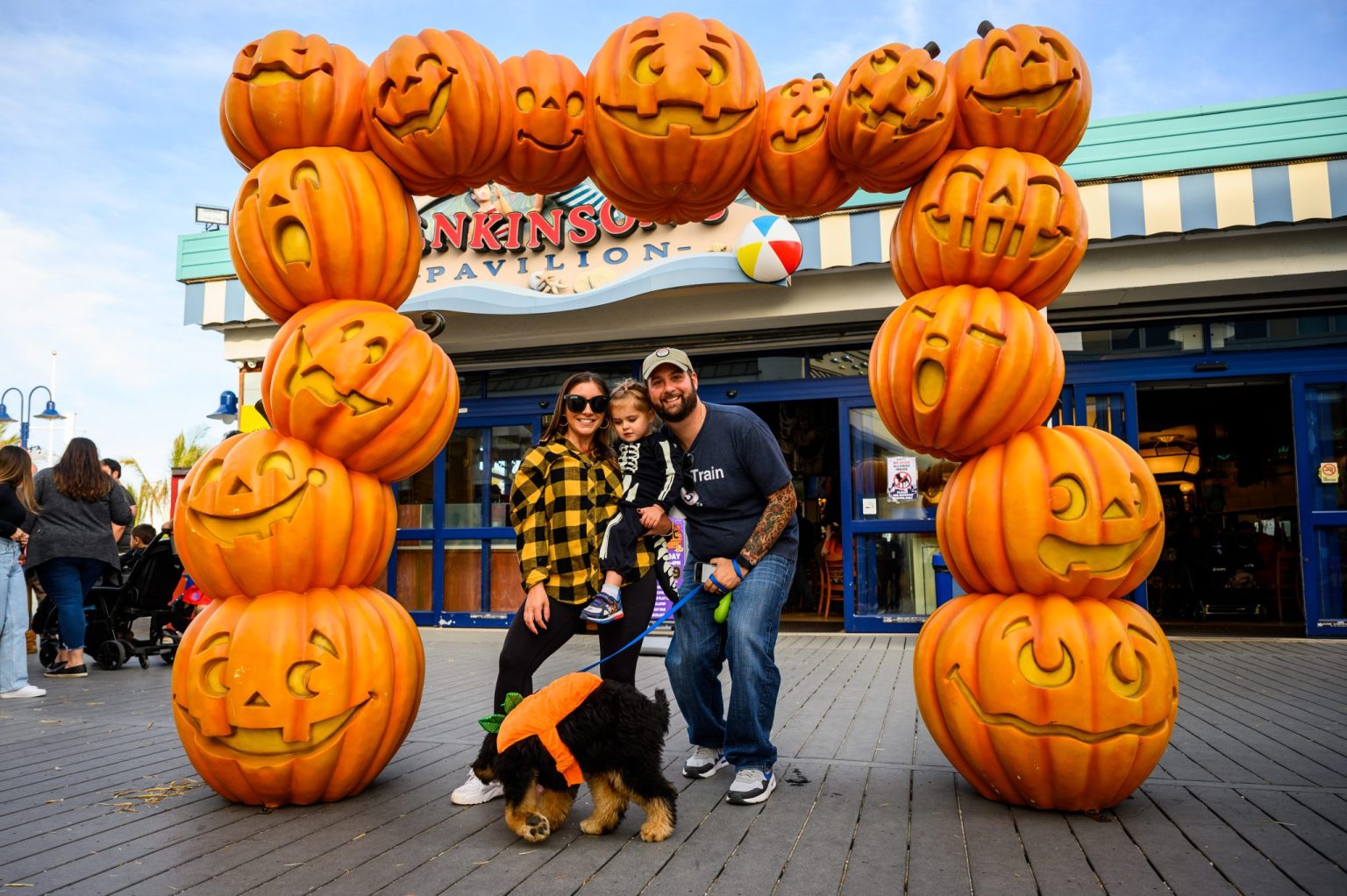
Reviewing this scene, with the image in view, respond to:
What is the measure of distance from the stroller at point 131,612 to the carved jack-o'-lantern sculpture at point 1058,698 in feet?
22.9

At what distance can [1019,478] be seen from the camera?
3428mm

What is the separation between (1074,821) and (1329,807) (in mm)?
1020

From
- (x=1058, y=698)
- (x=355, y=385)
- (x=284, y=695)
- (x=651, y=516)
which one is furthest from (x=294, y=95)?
(x=1058, y=698)

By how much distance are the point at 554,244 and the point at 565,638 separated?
267 inches

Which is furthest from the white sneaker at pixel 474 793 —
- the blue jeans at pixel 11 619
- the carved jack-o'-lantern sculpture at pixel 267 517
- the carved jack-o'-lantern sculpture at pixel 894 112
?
the blue jeans at pixel 11 619

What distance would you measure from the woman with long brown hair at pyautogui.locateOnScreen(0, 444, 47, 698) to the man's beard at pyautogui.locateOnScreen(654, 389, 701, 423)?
17.5 feet

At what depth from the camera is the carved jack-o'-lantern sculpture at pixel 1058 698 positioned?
327 centimetres

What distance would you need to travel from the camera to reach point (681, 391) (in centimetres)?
398

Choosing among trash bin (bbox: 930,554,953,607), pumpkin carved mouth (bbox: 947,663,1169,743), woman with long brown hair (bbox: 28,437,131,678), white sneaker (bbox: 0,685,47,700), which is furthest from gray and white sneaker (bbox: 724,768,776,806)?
woman with long brown hair (bbox: 28,437,131,678)

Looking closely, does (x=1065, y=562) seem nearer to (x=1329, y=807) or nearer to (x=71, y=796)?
(x=1329, y=807)

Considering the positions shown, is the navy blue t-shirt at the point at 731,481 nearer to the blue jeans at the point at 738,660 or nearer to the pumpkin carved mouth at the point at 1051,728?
the blue jeans at the point at 738,660

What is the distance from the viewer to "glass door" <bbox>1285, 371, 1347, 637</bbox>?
28.7 feet

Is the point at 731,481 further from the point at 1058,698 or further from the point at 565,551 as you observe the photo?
the point at 1058,698

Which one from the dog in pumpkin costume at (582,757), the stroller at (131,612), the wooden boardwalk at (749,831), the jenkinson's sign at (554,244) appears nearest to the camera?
the wooden boardwalk at (749,831)
